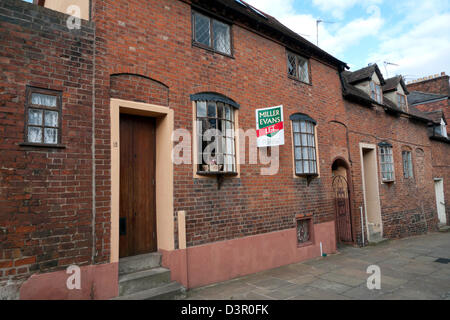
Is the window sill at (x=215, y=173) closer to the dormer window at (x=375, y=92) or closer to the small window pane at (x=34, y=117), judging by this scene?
the small window pane at (x=34, y=117)

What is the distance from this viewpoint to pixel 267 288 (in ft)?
18.4

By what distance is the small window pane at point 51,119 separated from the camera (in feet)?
13.9

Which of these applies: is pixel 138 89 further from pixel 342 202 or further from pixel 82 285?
pixel 342 202

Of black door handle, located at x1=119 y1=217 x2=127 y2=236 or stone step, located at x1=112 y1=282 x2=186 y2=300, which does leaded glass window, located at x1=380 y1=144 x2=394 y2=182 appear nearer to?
stone step, located at x1=112 y1=282 x2=186 y2=300

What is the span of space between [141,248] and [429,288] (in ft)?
19.5

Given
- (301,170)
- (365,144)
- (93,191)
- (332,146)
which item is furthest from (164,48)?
(365,144)

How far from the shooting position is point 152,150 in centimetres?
576

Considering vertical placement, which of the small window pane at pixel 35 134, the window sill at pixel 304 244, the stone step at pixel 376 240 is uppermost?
the small window pane at pixel 35 134

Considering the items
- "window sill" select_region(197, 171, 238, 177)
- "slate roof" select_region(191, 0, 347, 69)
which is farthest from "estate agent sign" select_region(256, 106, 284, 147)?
"slate roof" select_region(191, 0, 347, 69)

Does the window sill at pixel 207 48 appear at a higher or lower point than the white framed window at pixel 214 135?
higher

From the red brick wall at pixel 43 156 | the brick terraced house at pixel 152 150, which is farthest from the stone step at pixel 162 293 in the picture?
the red brick wall at pixel 43 156

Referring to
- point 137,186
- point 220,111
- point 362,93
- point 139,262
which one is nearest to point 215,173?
point 220,111

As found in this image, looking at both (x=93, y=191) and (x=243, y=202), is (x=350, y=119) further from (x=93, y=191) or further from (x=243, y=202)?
(x=93, y=191)

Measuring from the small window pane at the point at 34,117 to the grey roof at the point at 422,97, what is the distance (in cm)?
2415
